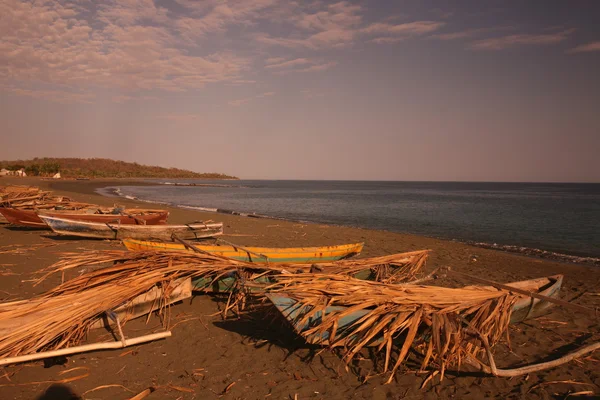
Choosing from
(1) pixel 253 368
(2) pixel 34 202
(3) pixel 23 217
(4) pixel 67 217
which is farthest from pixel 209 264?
(2) pixel 34 202

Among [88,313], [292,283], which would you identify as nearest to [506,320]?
[292,283]

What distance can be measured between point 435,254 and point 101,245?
11.7 metres

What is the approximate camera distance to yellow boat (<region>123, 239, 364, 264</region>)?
7.05 meters

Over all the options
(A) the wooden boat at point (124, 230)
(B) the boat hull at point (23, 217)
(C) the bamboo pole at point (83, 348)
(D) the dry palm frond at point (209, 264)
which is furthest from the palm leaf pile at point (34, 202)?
(C) the bamboo pole at point (83, 348)

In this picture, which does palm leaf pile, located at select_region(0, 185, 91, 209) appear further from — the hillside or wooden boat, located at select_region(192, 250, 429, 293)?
the hillside

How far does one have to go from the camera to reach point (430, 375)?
4062 millimetres

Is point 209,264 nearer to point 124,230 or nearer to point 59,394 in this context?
point 59,394

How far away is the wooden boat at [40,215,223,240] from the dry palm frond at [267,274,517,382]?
784cm

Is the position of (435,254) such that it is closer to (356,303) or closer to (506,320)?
(506,320)

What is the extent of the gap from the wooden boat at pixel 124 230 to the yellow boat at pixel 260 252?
3316 mm

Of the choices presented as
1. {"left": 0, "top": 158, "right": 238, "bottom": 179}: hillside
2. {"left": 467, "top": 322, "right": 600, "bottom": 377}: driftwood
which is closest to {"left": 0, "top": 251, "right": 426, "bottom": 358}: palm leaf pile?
{"left": 467, "top": 322, "right": 600, "bottom": 377}: driftwood

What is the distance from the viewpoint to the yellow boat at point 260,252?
7.05 meters

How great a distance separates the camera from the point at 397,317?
159 inches

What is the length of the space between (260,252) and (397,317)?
Answer: 3969mm
